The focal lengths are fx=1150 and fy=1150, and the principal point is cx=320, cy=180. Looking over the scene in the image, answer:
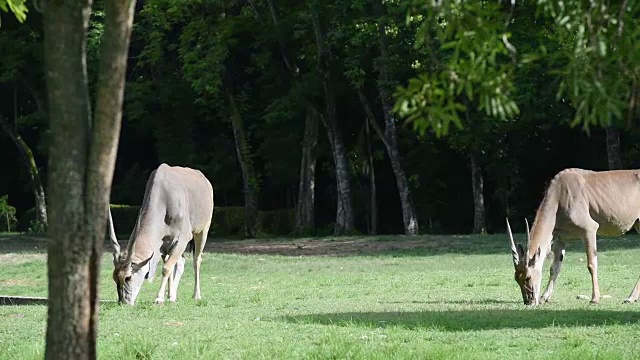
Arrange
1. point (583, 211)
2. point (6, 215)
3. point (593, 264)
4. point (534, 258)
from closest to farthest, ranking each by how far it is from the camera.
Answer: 1. point (534, 258)
2. point (593, 264)
3. point (583, 211)
4. point (6, 215)

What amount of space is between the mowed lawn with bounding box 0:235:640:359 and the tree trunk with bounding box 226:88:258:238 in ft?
45.2

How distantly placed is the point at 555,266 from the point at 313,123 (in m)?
24.6

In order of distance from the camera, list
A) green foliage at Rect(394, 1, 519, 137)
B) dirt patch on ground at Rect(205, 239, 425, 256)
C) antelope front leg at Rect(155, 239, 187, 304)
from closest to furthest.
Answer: green foliage at Rect(394, 1, 519, 137) < antelope front leg at Rect(155, 239, 187, 304) < dirt patch on ground at Rect(205, 239, 425, 256)

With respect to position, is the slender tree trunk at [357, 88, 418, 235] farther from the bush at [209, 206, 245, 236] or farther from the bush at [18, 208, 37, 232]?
the bush at [18, 208, 37, 232]

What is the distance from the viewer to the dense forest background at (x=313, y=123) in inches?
1414

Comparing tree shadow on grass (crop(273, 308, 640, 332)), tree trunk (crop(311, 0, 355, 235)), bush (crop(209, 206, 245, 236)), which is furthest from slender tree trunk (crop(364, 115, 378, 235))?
tree shadow on grass (crop(273, 308, 640, 332))

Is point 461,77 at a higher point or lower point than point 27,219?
higher

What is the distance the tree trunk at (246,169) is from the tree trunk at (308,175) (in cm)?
166

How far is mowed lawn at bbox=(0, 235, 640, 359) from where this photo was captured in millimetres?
10516

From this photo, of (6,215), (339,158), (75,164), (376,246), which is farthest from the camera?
(6,215)

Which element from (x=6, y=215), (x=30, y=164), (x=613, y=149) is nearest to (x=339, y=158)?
(x=613, y=149)

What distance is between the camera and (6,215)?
153 feet

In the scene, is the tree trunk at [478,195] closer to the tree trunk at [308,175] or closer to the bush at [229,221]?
the tree trunk at [308,175]

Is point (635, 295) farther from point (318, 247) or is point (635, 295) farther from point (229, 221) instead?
point (229, 221)
